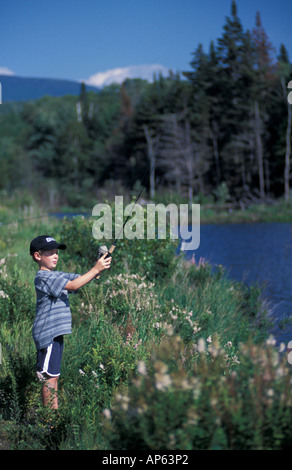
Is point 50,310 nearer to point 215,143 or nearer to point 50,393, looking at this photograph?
point 50,393

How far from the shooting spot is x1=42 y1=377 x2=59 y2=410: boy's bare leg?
13.9ft

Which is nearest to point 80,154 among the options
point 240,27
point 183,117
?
point 183,117

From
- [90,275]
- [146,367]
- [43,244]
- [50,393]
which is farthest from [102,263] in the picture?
[50,393]

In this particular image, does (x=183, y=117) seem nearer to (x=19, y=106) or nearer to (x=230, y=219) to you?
(x=230, y=219)

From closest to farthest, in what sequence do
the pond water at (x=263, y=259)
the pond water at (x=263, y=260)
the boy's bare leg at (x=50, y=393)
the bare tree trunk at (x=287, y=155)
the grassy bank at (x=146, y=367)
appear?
1. the grassy bank at (x=146, y=367)
2. the boy's bare leg at (x=50, y=393)
3. the pond water at (x=263, y=260)
4. the pond water at (x=263, y=259)
5. the bare tree trunk at (x=287, y=155)

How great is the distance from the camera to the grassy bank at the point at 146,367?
106 inches

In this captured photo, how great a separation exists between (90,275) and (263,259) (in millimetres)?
14116

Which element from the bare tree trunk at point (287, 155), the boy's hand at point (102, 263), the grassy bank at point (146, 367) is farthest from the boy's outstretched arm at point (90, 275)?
the bare tree trunk at point (287, 155)

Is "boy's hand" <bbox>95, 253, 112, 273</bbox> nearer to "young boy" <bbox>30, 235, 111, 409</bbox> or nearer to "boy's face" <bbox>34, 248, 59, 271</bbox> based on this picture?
"young boy" <bbox>30, 235, 111, 409</bbox>

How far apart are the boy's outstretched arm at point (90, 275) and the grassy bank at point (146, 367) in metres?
0.76

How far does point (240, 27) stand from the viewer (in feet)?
166

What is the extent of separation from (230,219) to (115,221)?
2761cm

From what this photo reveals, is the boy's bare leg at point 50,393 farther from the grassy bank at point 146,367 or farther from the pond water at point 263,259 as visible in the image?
A: the pond water at point 263,259
